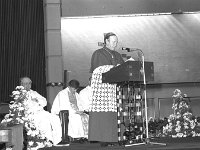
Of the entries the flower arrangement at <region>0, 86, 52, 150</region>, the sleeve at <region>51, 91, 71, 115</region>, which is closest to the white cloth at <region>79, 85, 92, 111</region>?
the sleeve at <region>51, 91, 71, 115</region>

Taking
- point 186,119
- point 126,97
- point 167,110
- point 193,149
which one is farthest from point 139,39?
point 193,149

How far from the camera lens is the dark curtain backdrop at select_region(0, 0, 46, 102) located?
530 inches

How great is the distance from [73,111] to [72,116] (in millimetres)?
127

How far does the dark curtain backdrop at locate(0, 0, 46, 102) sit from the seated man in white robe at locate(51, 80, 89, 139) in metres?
2.45

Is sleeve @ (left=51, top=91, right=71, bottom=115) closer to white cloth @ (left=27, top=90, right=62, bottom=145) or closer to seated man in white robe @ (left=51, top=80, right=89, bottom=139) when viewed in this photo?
seated man in white robe @ (left=51, top=80, right=89, bottom=139)

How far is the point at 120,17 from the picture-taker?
1483 centimetres

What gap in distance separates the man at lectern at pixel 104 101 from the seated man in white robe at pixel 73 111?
284 cm

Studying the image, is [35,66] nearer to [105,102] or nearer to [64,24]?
[64,24]

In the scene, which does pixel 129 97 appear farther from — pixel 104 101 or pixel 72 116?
pixel 72 116

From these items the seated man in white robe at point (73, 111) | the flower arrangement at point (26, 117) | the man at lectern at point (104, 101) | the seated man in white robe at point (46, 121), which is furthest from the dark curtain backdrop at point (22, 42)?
the man at lectern at point (104, 101)

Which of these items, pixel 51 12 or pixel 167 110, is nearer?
pixel 51 12

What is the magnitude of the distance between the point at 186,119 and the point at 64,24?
5.23 metres

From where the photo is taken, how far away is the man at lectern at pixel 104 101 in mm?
7832

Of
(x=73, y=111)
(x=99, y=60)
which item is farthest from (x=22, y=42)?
(x=99, y=60)
